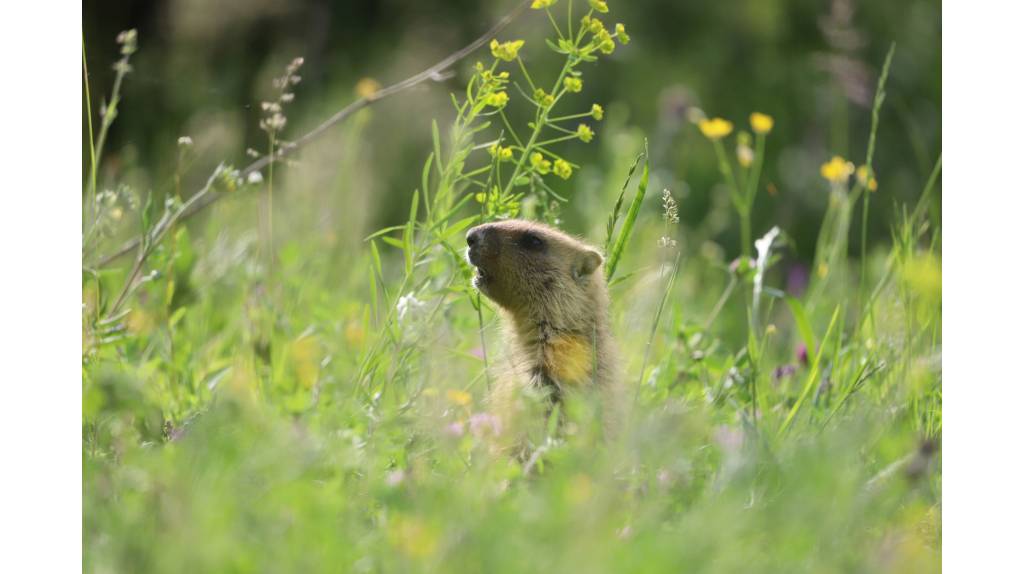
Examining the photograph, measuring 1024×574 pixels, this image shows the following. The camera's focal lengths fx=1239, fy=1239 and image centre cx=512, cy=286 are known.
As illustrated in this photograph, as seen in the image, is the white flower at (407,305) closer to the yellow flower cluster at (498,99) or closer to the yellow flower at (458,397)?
the yellow flower at (458,397)

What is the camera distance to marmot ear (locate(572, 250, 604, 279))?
4.07 metres

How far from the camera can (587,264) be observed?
409 centimetres

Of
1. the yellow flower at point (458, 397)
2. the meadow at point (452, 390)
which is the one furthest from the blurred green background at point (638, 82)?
the yellow flower at point (458, 397)

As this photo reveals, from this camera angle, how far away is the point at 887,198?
9.25m

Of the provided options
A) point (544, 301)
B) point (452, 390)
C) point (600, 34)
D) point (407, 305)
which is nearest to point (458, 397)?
point (452, 390)

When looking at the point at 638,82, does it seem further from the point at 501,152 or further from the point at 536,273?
the point at 501,152

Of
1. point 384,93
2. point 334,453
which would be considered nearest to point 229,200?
point 384,93

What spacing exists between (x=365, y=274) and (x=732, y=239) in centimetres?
508

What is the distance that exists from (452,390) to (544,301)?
19.2 inches

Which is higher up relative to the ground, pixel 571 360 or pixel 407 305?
pixel 407 305

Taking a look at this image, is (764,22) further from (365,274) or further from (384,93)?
(384,93)

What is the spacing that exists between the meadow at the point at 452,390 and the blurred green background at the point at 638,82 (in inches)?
23.3

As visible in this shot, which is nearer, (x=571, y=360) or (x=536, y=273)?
(x=571, y=360)

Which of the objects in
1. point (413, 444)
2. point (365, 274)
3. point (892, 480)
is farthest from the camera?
point (365, 274)
